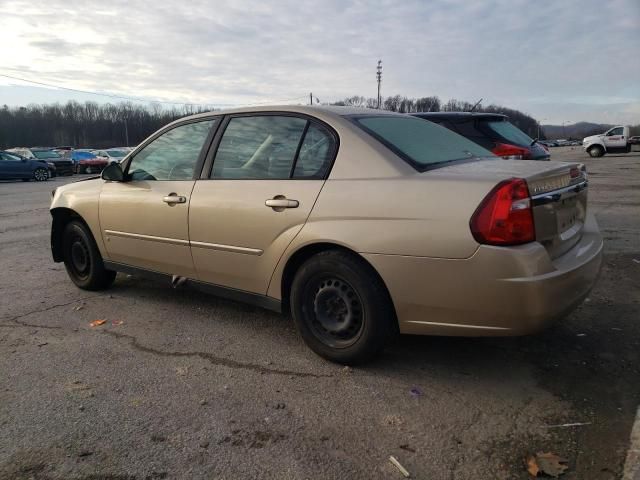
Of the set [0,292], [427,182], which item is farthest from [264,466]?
[0,292]

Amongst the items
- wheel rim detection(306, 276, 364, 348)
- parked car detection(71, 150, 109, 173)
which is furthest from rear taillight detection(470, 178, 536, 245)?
parked car detection(71, 150, 109, 173)

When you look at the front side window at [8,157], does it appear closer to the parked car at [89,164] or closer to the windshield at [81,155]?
the parked car at [89,164]

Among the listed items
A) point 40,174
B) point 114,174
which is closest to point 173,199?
point 114,174

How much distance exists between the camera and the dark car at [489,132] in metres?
7.09

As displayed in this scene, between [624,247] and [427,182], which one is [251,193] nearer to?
[427,182]

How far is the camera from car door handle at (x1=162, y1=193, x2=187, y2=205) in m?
4.07

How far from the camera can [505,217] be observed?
107 inches

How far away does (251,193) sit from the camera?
3.64 metres

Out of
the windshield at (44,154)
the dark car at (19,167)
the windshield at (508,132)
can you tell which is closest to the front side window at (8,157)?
the dark car at (19,167)

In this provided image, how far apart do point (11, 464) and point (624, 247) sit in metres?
6.60

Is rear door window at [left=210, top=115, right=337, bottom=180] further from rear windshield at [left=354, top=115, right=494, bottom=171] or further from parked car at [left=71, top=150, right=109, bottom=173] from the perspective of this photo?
parked car at [left=71, top=150, right=109, bottom=173]

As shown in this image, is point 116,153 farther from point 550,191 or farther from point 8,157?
point 550,191

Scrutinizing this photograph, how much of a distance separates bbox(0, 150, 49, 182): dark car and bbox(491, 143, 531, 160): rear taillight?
2448 cm

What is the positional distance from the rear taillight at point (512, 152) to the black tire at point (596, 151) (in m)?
31.0
